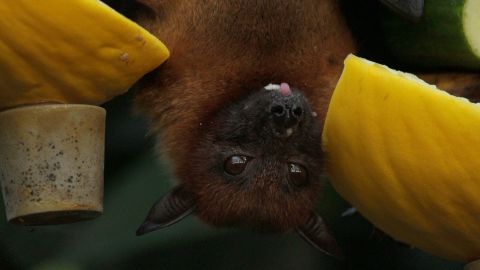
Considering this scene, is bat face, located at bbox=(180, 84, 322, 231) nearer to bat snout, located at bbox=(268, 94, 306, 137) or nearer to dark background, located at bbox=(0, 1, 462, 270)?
bat snout, located at bbox=(268, 94, 306, 137)

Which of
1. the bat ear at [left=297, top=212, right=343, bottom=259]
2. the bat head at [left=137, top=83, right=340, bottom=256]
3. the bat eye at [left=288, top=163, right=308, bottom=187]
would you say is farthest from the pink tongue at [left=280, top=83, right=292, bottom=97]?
the bat ear at [left=297, top=212, right=343, bottom=259]

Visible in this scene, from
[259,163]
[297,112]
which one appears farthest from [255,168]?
[297,112]

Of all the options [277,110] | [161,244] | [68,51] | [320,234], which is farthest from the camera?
[161,244]

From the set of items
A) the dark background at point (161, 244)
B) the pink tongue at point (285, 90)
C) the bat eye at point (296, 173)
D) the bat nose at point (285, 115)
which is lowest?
the dark background at point (161, 244)

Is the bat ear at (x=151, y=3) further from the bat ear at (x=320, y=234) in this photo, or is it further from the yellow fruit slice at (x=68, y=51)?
the bat ear at (x=320, y=234)

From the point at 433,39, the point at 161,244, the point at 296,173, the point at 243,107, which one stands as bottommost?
the point at 161,244

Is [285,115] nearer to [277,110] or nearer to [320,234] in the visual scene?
[277,110]

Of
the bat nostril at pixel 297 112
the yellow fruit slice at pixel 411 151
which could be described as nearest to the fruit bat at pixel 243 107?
the bat nostril at pixel 297 112
